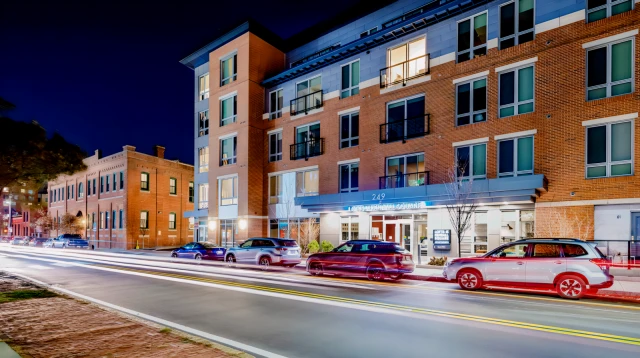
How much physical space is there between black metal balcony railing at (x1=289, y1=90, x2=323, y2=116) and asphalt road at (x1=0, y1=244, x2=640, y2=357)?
16.4m

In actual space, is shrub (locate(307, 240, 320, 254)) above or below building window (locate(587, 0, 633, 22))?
below

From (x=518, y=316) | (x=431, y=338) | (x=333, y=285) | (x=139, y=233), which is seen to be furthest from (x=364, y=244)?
(x=139, y=233)

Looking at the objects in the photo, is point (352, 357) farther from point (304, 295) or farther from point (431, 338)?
point (304, 295)

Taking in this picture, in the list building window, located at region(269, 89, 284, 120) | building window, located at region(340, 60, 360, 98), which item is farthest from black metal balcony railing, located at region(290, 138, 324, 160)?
building window, located at region(340, 60, 360, 98)

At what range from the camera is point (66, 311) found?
28.3 ft

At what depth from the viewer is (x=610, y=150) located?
16.2 meters

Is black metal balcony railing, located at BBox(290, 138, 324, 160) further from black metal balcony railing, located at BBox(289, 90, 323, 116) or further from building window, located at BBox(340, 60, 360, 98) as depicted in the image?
building window, located at BBox(340, 60, 360, 98)

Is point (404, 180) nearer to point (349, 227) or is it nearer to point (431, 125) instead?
point (431, 125)

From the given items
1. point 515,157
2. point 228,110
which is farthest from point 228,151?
point 515,157

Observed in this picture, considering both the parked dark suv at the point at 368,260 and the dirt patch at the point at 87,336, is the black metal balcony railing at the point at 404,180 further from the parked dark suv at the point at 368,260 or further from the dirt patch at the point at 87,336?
the dirt patch at the point at 87,336

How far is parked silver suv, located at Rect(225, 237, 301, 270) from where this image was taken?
19.6 meters

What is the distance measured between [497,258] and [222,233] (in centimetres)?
2306

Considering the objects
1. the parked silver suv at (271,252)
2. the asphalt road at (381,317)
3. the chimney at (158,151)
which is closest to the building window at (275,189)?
the parked silver suv at (271,252)

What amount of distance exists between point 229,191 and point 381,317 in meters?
24.2
